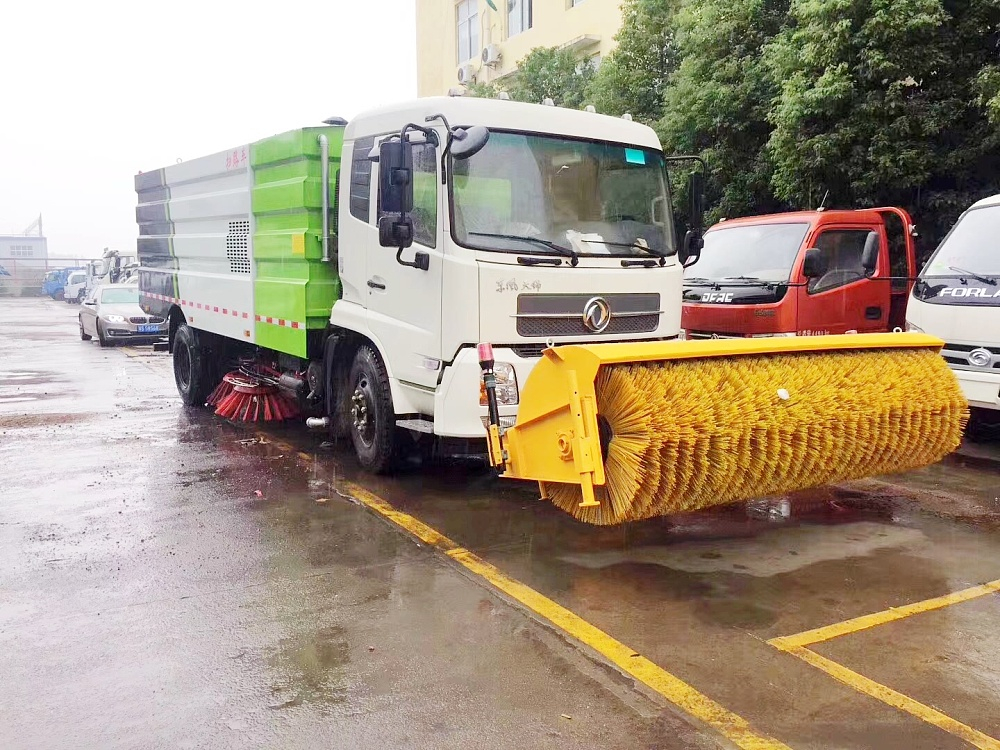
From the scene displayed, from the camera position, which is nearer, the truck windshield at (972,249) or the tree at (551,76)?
the truck windshield at (972,249)

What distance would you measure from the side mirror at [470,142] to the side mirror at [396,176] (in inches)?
12.1

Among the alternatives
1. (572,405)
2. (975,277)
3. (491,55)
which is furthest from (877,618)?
(491,55)

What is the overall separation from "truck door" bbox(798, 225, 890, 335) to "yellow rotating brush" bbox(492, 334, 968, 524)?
325cm

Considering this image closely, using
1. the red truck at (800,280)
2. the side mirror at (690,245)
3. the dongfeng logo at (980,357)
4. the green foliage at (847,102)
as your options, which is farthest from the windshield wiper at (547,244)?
the green foliage at (847,102)

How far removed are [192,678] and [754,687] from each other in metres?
2.13

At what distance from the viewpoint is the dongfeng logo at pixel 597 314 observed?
5.75m

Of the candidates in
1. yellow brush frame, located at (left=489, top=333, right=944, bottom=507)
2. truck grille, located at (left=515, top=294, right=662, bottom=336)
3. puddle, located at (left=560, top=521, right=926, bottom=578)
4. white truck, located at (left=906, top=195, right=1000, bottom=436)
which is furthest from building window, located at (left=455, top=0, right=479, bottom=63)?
puddle, located at (left=560, top=521, right=926, bottom=578)

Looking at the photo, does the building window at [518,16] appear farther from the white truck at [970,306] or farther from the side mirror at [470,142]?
the side mirror at [470,142]

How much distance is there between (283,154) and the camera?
731cm

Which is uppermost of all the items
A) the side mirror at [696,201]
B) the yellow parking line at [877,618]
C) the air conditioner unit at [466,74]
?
the air conditioner unit at [466,74]

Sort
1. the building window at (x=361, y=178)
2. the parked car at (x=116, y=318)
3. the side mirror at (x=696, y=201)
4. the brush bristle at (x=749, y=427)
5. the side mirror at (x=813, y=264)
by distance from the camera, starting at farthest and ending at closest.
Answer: the parked car at (x=116, y=318) < the side mirror at (x=813, y=264) < the side mirror at (x=696, y=201) < the building window at (x=361, y=178) < the brush bristle at (x=749, y=427)

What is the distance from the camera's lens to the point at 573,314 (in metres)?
5.72

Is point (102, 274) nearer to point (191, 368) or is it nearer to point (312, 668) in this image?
point (191, 368)

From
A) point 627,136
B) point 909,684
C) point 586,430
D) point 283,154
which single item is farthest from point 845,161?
point 909,684
